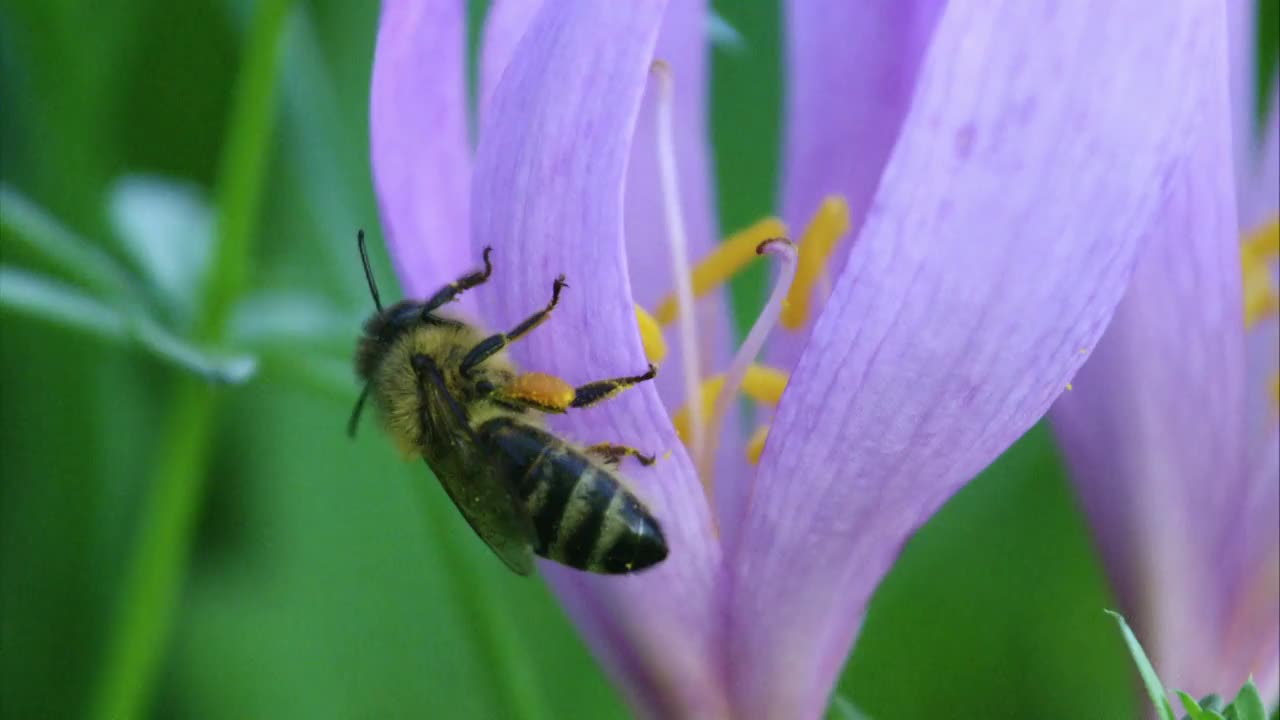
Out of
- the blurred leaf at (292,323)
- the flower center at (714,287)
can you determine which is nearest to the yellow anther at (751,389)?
the flower center at (714,287)

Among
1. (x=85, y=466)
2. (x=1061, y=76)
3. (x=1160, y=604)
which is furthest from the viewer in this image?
(x=85, y=466)

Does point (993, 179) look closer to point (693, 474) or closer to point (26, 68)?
point (693, 474)

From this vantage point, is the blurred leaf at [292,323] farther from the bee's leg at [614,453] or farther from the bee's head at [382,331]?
the bee's leg at [614,453]

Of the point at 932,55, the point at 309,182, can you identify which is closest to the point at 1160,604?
the point at 932,55

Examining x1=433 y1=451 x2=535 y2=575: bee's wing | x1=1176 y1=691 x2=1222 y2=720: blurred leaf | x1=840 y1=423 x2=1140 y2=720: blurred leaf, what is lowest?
x1=840 y1=423 x2=1140 y2=720: blurred leaf

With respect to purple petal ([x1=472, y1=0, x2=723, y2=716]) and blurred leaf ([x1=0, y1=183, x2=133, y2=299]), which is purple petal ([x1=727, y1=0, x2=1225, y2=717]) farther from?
blurred leaf ([x1=0, y1=183, x2=133, y2=299])

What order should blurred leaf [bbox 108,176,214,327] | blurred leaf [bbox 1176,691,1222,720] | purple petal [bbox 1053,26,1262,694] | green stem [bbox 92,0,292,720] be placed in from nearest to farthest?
blurred leaf [bbox 1176,691,1222,720] < purple petal [bbox 1053,26,1262,694] < green stem [bbox 92,0,292,720] < blurred leaf [bbox 108,176,214,327]

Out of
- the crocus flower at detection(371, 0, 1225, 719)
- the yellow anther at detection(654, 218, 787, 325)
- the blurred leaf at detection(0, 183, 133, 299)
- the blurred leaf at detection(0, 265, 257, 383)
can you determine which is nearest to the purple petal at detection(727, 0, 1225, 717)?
the crocus flower at detection(371, 0, 1225, 719)
